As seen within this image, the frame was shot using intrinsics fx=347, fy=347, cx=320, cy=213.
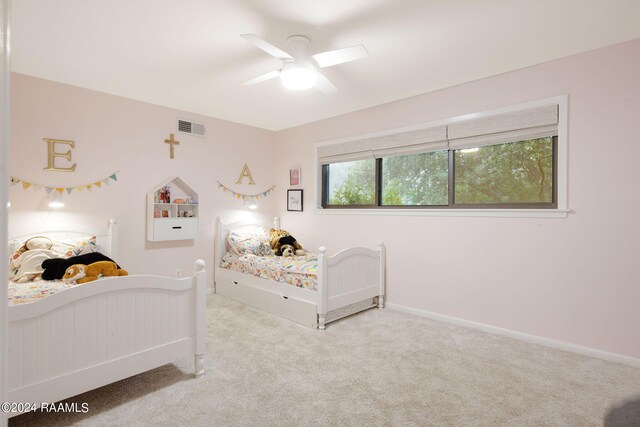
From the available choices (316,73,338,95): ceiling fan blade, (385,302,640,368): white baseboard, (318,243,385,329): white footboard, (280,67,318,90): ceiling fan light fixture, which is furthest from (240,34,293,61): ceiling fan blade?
(385,302,640,368): white baseboard

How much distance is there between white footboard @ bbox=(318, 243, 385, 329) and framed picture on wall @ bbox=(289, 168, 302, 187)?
1555 mm

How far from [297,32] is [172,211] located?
100 inches

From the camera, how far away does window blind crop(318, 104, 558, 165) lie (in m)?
2.80

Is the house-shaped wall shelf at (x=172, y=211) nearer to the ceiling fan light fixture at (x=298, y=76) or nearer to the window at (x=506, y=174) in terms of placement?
the ceiling fan light fixture at (x=298, y=76)

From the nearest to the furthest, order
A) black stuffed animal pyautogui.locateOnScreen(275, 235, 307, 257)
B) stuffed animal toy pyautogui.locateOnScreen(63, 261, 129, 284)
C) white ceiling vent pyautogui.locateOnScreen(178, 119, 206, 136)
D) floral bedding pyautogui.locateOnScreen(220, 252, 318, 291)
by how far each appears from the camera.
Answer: stuffed animal toy pyautogui.locateOnScreen(63, 261, 129, 284) < floral bedding pyautogui.locateOnScreen(220, 252, 318, 291) < white ceiling vent pyautogui.locateOnScreen(178, 119, 206, 136) < black stuffed animal pyautogui.locateOnScreen(275, 235, 307, 257)

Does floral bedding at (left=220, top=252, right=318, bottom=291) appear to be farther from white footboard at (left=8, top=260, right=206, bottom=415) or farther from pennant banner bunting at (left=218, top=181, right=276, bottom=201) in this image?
white footboard at (left=8, top=260, right=206, bottom=415)

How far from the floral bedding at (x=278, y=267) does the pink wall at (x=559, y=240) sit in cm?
100

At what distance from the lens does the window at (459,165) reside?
2879 millimetres

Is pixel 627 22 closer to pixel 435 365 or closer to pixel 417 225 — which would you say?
pixel 417 225

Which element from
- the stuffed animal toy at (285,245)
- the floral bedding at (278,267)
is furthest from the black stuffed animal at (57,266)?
the stuffed animal toy at (285,245)

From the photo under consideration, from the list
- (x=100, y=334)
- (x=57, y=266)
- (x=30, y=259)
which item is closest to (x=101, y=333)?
(x=100, y=334)

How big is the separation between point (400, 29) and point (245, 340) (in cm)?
256

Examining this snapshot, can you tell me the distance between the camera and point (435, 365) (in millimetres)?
2400

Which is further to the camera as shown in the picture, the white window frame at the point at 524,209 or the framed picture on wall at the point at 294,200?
the framed picture on wall at the point at 294,200
